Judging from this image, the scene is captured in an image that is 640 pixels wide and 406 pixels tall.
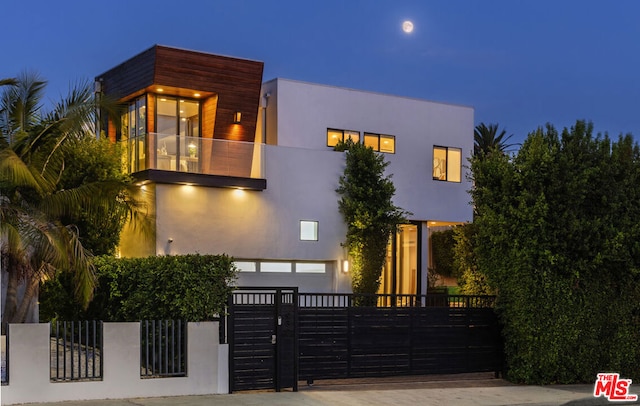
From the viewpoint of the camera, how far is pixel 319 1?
92875 millimetres

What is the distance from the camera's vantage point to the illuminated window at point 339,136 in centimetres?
2517

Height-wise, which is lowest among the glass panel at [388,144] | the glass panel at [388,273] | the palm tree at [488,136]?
the glass panel at [388,273]

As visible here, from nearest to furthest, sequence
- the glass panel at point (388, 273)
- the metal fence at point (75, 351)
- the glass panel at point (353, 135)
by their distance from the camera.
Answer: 1. the metal fence at point (75, 351)
2. the glass panel at point (353, 135)
3. the glass panel at point (388, 273)

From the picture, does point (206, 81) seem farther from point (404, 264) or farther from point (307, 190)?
point (404, 264)

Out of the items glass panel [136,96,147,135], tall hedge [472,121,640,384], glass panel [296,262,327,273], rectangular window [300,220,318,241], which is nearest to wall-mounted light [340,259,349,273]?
glass panel [296,262,327,273]

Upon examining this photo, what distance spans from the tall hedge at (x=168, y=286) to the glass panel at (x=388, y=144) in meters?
11.2

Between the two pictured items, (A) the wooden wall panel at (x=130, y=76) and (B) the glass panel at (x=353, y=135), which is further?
(B) the glass panel at (x=353, y=135)

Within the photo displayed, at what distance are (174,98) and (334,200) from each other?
17.9 ft

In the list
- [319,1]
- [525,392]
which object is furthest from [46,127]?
[319,1]

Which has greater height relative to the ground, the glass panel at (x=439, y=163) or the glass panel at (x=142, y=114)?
the glass panel at (x=142, y=114)

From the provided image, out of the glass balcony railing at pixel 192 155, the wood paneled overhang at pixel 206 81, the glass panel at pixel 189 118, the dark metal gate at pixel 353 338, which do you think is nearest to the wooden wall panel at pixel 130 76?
the wood paneled overhang at pixel 206 81

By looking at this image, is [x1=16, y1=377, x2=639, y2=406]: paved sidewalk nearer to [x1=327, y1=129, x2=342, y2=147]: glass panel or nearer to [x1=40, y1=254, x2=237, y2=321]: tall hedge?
[x1=40, y1=254, x2=237, y2=321]: tall hedge

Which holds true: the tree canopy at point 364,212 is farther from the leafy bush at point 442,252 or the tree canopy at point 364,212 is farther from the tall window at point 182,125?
the leafy bush at point 442,252

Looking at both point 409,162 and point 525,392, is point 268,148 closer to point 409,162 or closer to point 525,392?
point 409,162
